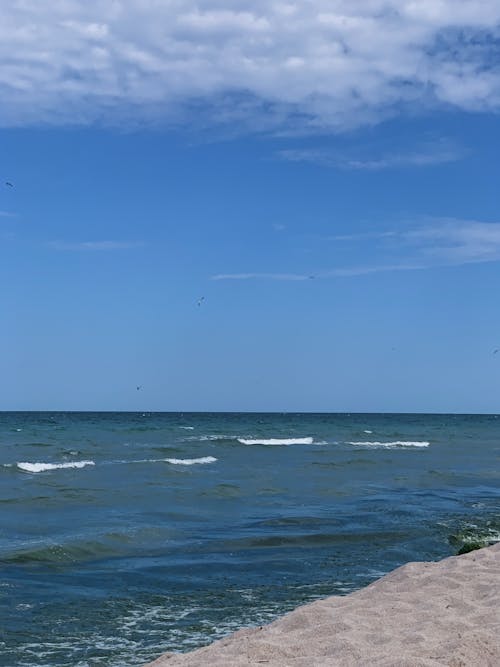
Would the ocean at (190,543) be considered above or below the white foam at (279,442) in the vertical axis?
above

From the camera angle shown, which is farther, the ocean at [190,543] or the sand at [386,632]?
the ocean at [190,543]

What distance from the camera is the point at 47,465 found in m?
26.4

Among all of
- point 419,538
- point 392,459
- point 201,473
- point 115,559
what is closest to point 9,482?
point 201,473

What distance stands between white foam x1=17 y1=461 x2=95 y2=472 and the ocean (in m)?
0.15

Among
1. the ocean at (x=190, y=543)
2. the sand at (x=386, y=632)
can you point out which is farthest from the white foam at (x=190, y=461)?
the sand at (x=386, y=632)

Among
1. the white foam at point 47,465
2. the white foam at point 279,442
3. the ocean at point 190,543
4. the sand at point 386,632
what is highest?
the sand at point 386,632

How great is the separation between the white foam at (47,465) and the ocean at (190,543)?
0.15m

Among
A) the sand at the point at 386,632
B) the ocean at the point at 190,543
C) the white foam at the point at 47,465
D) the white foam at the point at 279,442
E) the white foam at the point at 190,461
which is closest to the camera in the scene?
the sand at the point at 386,632

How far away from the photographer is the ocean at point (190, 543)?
24.2ft

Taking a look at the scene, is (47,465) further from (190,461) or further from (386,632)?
(386,632)

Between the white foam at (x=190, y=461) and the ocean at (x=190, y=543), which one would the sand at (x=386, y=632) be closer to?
the ocean at (x=190, y=543)

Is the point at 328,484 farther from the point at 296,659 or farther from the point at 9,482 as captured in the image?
the point at 296,659

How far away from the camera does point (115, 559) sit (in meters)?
10.5

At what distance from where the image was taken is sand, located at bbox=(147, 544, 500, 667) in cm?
493
